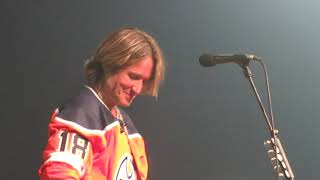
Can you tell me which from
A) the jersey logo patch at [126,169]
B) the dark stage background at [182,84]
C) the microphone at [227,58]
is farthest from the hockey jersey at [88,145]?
the dark stage background at [182,84]

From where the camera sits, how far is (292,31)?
1.89 m

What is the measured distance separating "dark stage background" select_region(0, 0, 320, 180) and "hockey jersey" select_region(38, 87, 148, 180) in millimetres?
565

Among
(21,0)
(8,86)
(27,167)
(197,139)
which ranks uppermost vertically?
(21,0)

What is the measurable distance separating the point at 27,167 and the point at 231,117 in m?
0.83

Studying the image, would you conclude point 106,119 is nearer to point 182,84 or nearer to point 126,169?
point 126,169

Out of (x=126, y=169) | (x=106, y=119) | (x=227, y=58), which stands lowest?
(x=126, y=169)

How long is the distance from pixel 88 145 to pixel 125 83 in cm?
22

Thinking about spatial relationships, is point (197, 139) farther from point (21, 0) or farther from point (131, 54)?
point (21, 0)

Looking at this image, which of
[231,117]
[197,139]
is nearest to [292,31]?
[231,117]

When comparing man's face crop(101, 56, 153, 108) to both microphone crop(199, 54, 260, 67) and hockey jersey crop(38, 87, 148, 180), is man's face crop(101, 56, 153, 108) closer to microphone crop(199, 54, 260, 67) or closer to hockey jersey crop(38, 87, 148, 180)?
hockey jersey crop(38, 87, 148, 180)

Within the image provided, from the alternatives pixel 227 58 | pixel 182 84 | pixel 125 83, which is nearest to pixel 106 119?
pixel 125 83

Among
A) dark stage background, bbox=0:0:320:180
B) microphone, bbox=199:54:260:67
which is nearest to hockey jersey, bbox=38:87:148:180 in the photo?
microphone, bbox=199:54:260:67

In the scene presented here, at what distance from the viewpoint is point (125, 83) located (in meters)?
1.23

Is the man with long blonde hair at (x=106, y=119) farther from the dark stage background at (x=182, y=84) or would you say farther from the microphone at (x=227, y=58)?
the dark stage background at (x=182, y=84)
